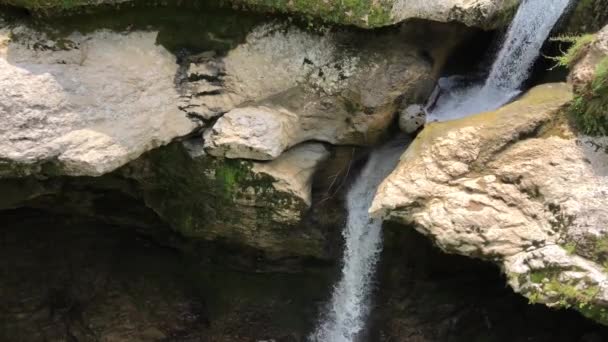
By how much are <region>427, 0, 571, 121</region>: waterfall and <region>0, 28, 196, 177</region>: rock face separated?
3247 mm

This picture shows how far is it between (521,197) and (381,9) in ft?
7.51

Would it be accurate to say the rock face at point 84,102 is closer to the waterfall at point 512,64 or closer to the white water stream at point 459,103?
the white water stream at point 459,103

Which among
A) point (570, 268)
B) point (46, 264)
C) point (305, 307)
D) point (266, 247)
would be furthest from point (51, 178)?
point (570, 268)

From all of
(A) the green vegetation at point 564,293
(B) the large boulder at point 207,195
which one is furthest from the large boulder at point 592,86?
(B) the large boulder at point 207,195

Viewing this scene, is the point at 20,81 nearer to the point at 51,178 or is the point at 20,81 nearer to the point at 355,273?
the point at 51,178

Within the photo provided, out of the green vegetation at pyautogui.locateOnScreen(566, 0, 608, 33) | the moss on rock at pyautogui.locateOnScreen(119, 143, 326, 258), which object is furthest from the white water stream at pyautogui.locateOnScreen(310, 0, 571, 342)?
the moss on rock at pyautogui.locateOnScreen(119, 143, 326, 258)

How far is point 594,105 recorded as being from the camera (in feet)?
15.9

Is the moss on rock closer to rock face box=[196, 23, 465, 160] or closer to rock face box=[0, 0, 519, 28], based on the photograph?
rock face box=[196, 23, 465, 160]

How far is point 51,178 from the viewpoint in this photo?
6.23 m

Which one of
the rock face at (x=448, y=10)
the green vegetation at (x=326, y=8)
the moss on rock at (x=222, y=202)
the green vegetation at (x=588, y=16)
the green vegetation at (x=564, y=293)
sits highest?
the green vegetation at (x=588, y=16)

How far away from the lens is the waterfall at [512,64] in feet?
20.5

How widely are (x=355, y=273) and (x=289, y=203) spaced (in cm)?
171

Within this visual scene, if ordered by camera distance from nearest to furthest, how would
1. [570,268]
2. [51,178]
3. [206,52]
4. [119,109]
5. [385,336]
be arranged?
[570,268] → [119,109] → [206,52] → [51,178] → [385,336]

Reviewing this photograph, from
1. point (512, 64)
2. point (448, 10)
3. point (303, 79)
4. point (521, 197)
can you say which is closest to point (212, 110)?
point (303, 79)
